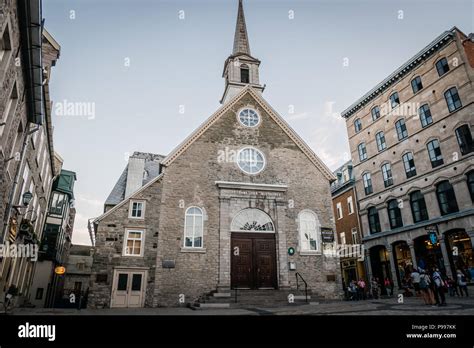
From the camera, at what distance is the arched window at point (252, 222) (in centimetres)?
1980

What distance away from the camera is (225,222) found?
19.4 meters

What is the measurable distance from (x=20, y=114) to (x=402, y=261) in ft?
94.8

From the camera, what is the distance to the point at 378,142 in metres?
30.1

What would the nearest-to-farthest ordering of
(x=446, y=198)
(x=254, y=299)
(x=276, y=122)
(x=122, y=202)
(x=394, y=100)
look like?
1. (x=254, y=299)
2. (x=122, y=202)
3. (x=446, y=198)
4. (x=276, y=122)
5. (x=394, y=100)

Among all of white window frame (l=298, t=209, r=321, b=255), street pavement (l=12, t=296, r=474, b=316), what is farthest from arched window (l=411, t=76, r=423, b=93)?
street pavement (l=12, t=296, r=474, b=316)

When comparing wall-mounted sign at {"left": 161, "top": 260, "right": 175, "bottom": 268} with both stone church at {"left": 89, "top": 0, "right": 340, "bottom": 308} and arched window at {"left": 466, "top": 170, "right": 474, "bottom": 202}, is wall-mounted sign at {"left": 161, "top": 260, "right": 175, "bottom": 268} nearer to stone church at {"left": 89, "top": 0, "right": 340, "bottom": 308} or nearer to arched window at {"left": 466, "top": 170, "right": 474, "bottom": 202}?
stone church at {"left": 89, "top": 0, "right": 340, "bottom": 308}

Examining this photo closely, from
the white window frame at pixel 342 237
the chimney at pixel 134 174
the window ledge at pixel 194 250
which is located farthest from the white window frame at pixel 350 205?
the chimney at pixel 134 174

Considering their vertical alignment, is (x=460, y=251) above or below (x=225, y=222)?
below

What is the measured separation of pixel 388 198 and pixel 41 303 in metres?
32.0

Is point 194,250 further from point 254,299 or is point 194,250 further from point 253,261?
point 254,299

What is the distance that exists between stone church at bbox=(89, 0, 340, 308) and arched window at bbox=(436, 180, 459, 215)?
8.79 meters

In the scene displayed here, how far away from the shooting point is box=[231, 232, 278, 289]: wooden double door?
18.6 meters

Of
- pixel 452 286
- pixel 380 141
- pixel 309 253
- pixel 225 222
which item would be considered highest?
pixel 380 141

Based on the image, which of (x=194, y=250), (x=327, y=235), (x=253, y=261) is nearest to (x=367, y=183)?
(x=327, y=235)
